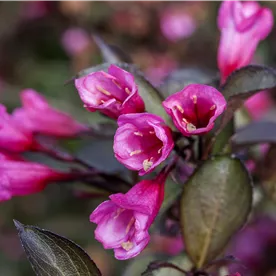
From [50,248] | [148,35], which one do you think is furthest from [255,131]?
[148,35]

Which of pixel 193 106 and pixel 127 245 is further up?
pixel 193 106

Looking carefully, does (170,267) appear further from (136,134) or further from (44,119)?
(44,119)

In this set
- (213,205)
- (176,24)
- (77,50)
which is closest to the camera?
(213,205)

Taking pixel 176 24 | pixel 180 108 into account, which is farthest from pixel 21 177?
pixel 176 24

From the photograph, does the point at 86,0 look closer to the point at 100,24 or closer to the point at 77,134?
the point at 100,24

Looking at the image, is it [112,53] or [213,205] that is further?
[112,53]

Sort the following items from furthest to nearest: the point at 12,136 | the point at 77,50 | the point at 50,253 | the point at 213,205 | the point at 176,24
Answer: the point at 77,50 < the point at 176,24 < the point at 12,136 < the point at 213,205 < the point at 50,253
